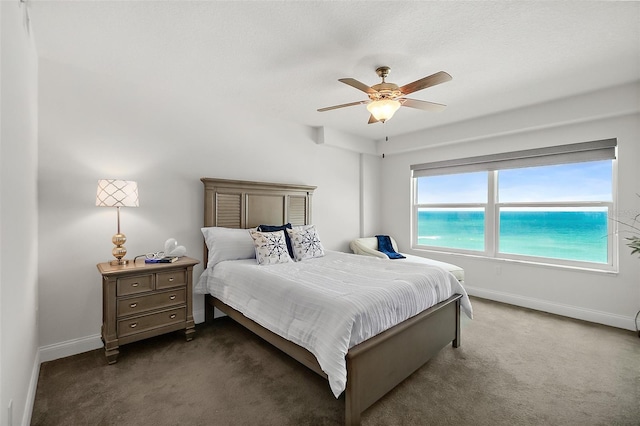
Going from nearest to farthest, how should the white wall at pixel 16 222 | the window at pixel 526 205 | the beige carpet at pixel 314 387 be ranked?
the white wall at pixel 16 222 → the beige carpet at pixel 314 387 → the window at pixel 526 205

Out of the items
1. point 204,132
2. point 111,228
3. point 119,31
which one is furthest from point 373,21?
point 111,228

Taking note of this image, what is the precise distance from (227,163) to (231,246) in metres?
1.09

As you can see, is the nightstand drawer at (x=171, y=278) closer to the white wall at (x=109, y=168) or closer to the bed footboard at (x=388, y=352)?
the white wall at (x=109, y=168)

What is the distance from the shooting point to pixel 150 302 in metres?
2.54

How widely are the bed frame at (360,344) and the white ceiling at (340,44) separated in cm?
120

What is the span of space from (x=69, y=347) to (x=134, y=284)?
2.71ft

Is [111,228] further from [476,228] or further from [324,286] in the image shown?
[476,228]

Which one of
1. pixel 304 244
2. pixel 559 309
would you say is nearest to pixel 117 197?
pixel 304 244

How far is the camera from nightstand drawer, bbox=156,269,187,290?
2.59m

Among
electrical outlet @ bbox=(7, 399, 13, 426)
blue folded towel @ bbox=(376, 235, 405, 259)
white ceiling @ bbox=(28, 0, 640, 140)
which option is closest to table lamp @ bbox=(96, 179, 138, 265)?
white ceiling @ bbox=(28, 0, 640, 140)

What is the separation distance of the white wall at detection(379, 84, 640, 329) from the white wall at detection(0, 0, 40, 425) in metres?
4.59

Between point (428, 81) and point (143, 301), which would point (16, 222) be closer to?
point (143, 301)

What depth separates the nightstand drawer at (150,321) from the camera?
241 cm

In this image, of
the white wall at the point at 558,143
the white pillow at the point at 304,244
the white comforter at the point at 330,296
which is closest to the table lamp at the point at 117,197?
the white comforter at the point at 330,296
